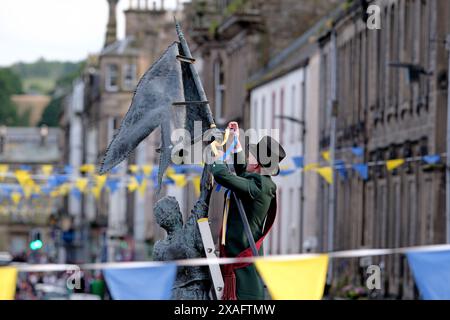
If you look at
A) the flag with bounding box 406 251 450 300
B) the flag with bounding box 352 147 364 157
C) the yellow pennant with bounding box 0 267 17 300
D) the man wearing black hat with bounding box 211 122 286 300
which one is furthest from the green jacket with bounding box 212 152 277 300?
the flag with bounding box 352 147 364 157

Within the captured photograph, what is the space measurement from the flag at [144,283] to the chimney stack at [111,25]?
11492 cm

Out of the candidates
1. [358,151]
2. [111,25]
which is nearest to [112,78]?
[111,25]

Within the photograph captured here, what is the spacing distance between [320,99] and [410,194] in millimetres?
13544

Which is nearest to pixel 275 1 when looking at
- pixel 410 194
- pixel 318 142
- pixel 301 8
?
pixel 301 8

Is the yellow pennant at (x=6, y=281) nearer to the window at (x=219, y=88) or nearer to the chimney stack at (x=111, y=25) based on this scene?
the window at (x=219, y=88)

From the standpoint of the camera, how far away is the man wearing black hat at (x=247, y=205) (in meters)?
16.6

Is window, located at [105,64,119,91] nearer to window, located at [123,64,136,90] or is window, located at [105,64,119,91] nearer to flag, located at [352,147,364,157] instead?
window, located at [123,64,136,90]

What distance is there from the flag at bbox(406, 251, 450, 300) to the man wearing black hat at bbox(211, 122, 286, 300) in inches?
59.0

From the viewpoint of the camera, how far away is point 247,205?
16.8 meters

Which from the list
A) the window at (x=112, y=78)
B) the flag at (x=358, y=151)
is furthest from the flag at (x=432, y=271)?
the window at (x=112, y=78)

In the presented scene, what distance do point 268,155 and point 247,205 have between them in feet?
1.69

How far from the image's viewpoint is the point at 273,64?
74.3 m
